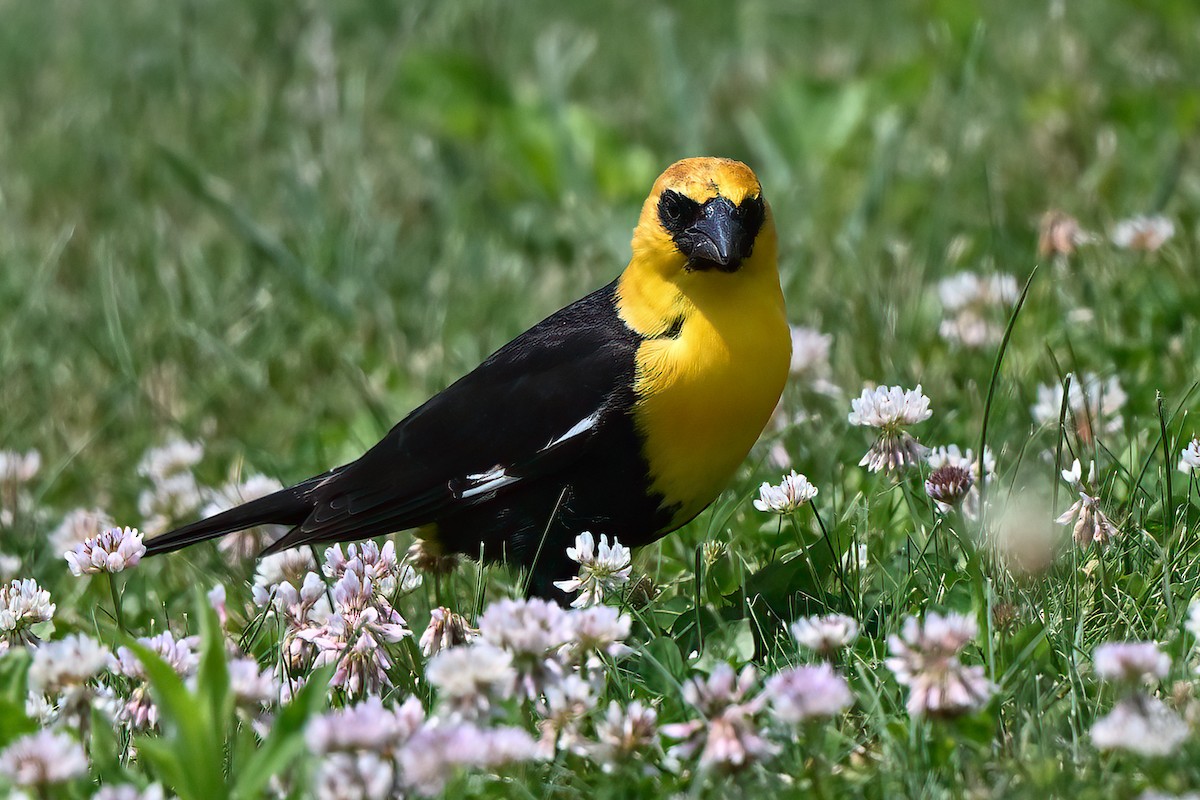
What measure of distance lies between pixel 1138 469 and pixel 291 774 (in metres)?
2.05

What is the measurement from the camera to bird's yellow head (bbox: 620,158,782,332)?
3541mm

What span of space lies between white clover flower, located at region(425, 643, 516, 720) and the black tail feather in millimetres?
1505

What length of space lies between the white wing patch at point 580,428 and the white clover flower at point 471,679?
1.16 m

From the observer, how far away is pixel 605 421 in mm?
3432

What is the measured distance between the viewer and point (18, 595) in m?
3.05

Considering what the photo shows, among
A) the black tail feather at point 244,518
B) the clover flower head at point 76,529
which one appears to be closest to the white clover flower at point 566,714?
the black tail feather at point 244,518

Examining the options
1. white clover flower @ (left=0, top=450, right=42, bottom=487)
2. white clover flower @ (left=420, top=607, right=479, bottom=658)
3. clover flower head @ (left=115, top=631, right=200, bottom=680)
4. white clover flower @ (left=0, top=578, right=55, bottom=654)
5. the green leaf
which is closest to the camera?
the green leaf

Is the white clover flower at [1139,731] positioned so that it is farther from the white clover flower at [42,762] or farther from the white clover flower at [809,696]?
the white clover flower at [42,762]

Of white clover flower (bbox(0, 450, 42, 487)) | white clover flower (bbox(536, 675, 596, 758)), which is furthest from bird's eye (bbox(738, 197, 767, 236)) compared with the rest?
white clover flower (bbox(0, 450, 42, 487))

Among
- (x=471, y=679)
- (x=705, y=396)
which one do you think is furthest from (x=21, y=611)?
(x=705, y=396)

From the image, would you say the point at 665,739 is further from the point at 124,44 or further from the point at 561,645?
the point at 124,44

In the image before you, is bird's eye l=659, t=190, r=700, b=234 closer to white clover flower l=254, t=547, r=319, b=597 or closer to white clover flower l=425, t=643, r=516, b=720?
white clover flower l=254, t=547, r=319, b=597

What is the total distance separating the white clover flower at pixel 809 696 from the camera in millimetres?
2240

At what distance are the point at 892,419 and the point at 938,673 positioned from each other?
0.89 meters
